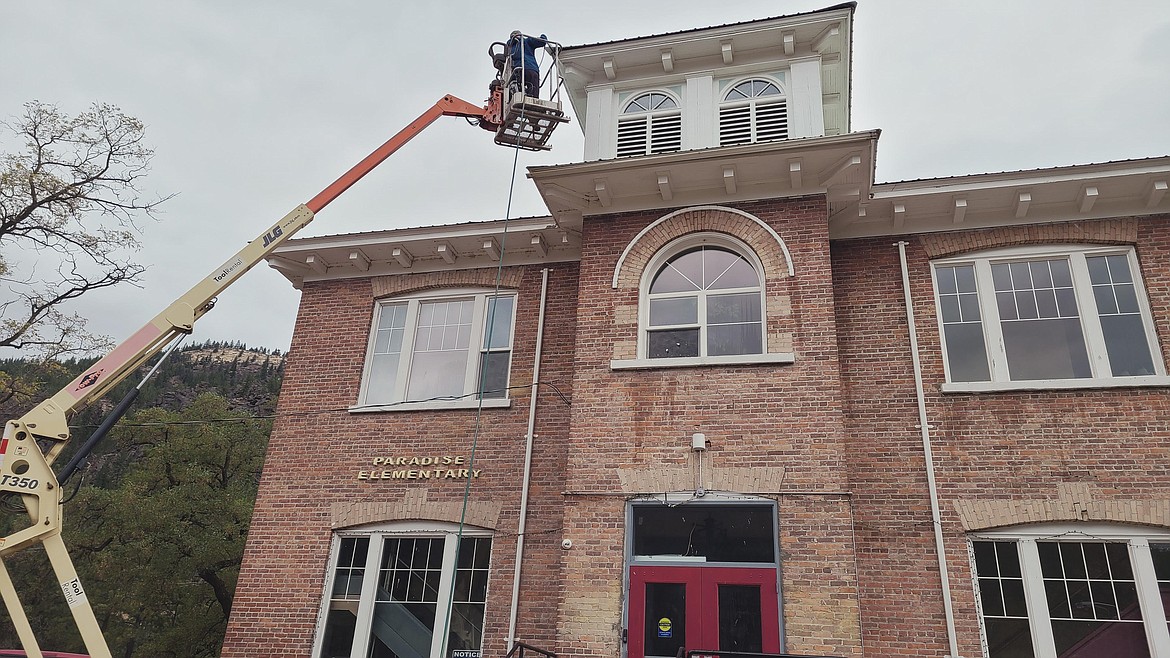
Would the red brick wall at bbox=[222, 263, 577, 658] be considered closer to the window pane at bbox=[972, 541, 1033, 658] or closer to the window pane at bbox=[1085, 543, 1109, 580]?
the window pane at bbox=[972, 541, 1033, 658]

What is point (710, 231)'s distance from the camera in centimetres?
983

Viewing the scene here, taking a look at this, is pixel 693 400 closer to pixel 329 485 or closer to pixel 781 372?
pixel 781 372

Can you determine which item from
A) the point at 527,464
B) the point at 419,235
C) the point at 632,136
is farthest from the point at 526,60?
the point at 527,464

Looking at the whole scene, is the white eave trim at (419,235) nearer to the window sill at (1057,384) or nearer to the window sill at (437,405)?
the window sill at (437,405)

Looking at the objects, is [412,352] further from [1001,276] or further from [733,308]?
[1001,276]

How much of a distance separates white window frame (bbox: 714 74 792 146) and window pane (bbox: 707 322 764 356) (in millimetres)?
2839

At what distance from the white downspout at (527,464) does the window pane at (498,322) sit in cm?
56

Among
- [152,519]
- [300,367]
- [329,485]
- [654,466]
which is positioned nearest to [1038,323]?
[654,466]

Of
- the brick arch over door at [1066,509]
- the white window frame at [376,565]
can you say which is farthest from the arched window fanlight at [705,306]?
the white window frame at [376,565]

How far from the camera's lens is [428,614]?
9.92 metres

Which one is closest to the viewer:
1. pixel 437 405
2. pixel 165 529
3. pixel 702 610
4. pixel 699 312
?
pixel 702 610

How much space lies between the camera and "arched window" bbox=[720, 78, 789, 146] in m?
10.5

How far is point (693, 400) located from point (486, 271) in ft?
14.5

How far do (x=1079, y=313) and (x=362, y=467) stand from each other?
32.2 feet
